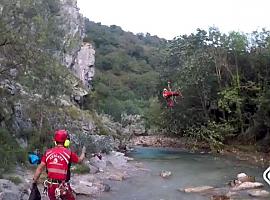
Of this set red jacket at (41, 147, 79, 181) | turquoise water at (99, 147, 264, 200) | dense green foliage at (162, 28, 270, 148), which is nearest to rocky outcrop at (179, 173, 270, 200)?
turquoise water at (99, 147, 264, 200)

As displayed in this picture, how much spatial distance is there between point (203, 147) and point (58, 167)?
28.3 meters

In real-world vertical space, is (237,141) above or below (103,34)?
below

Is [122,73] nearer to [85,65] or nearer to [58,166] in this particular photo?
[85,65]

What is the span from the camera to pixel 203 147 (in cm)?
3509

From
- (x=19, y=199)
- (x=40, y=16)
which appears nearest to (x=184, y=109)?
(x=40, y=16)

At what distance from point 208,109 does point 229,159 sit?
1022cm

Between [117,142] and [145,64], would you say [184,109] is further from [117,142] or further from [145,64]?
[145,64]

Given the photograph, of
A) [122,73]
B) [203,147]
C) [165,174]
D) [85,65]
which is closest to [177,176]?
[165,174]

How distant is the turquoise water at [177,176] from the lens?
51.0 ft

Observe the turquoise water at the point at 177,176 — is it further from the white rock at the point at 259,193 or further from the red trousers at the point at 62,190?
the red trousers at the point at 62,190

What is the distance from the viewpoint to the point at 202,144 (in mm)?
35688

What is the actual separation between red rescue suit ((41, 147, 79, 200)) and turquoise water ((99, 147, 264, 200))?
689 cm

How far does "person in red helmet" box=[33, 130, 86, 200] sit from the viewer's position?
7.77 metres

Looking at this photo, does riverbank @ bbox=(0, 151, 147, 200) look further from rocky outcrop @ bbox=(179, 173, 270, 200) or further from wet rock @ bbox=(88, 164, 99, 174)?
rocky outcrop @ bbox=(179, 173, 270, 200)
